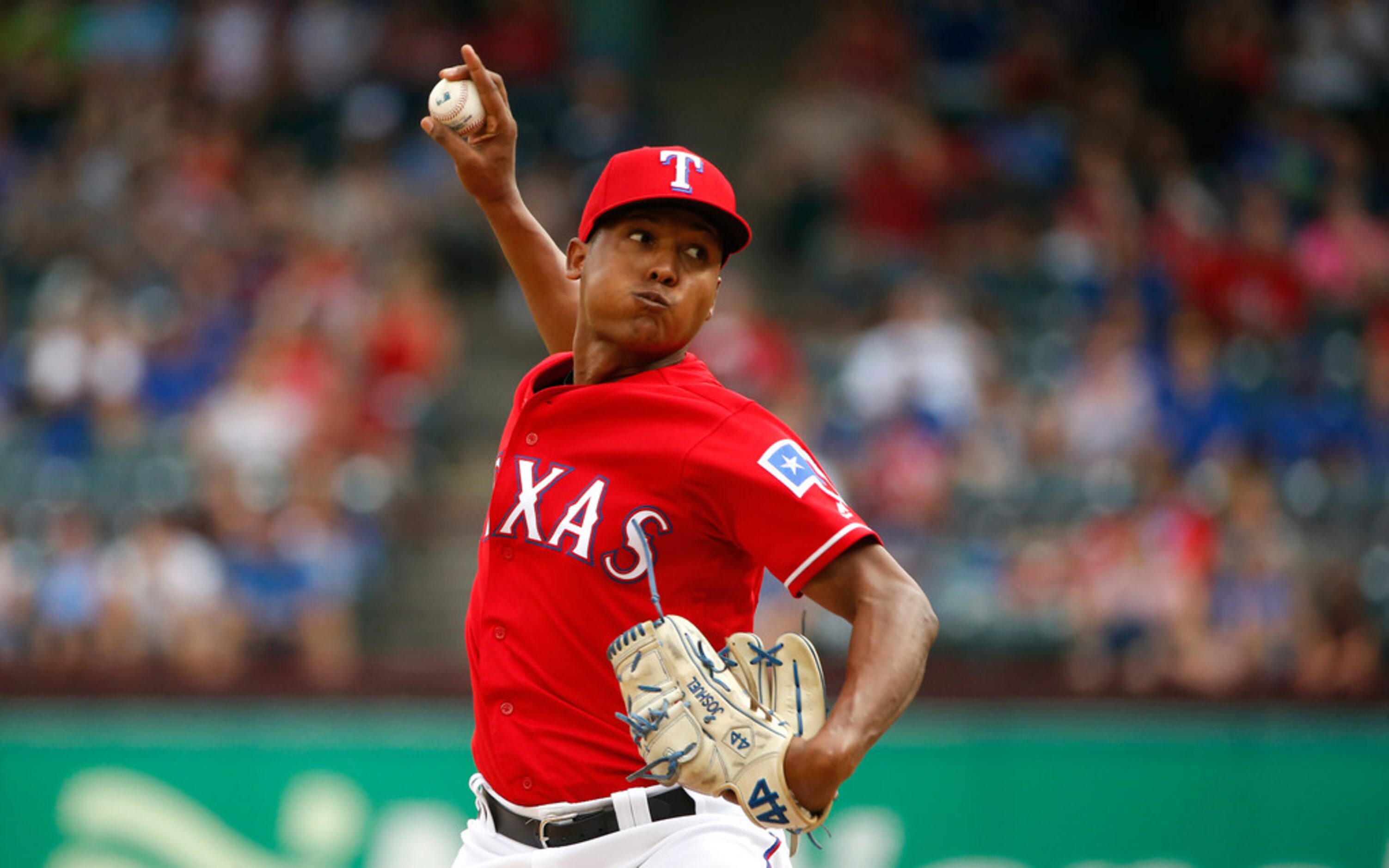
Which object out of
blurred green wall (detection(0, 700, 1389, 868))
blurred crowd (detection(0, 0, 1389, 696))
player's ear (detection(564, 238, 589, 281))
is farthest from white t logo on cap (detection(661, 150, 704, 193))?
blurred crowd (detection(0, 0, 1389, 696))

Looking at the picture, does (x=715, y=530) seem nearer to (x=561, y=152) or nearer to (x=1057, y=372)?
(x=1057, y=372)

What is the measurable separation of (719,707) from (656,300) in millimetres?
884

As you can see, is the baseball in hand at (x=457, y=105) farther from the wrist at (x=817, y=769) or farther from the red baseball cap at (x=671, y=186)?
the wrist at (x=817, y=769)

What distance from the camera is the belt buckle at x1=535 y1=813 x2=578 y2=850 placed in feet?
10.5

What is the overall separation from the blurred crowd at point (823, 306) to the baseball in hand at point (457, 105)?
185 inches

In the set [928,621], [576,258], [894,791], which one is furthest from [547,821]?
[894,791]

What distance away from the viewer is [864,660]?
279cm

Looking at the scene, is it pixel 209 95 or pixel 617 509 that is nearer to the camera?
pixel 617 509

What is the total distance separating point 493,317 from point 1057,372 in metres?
4.21

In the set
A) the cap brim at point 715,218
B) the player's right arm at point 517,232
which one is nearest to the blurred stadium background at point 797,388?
the player's right arm at point 517,232

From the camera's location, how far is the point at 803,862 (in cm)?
745

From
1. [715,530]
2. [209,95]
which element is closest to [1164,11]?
[209,95]

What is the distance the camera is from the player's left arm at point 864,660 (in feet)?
8.80

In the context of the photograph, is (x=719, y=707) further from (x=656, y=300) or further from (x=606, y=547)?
(x=656, y=300)
